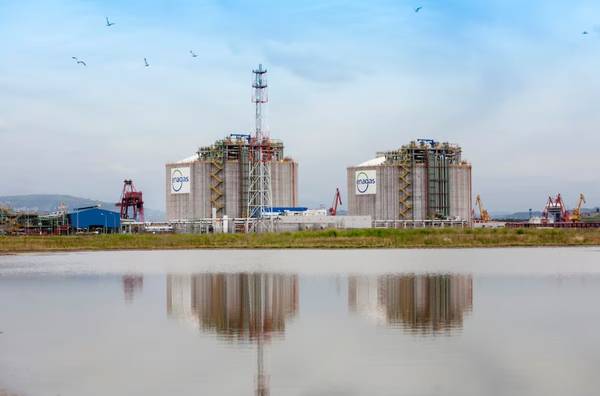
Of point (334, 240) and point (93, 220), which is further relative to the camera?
point (93, 220)

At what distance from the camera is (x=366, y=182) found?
482 feet

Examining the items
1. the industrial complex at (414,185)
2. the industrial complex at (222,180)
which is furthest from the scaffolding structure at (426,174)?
the industrial complex at (222,180)

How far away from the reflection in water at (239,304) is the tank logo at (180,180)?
8981 cm

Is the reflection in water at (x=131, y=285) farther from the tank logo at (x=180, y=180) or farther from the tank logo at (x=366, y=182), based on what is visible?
the tank logo at (x=366, y=182)

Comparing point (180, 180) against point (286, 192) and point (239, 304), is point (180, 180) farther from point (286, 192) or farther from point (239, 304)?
point (239, 304)

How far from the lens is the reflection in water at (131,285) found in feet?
138

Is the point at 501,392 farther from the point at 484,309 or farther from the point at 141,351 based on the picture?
the point at 484,309

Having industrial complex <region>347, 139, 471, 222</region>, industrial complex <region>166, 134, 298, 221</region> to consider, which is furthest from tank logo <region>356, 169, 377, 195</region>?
industrial complex <region>166, 134, 298, 221</region>

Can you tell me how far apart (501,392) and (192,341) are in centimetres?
1094

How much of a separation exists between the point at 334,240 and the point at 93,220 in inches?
→ 2788

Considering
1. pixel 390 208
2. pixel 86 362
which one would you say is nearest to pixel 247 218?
pixel 390 208

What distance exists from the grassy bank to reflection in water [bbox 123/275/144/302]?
1844 inches

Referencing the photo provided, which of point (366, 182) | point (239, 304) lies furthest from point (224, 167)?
point (239, 304)

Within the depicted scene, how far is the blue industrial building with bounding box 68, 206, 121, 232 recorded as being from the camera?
15688cm
